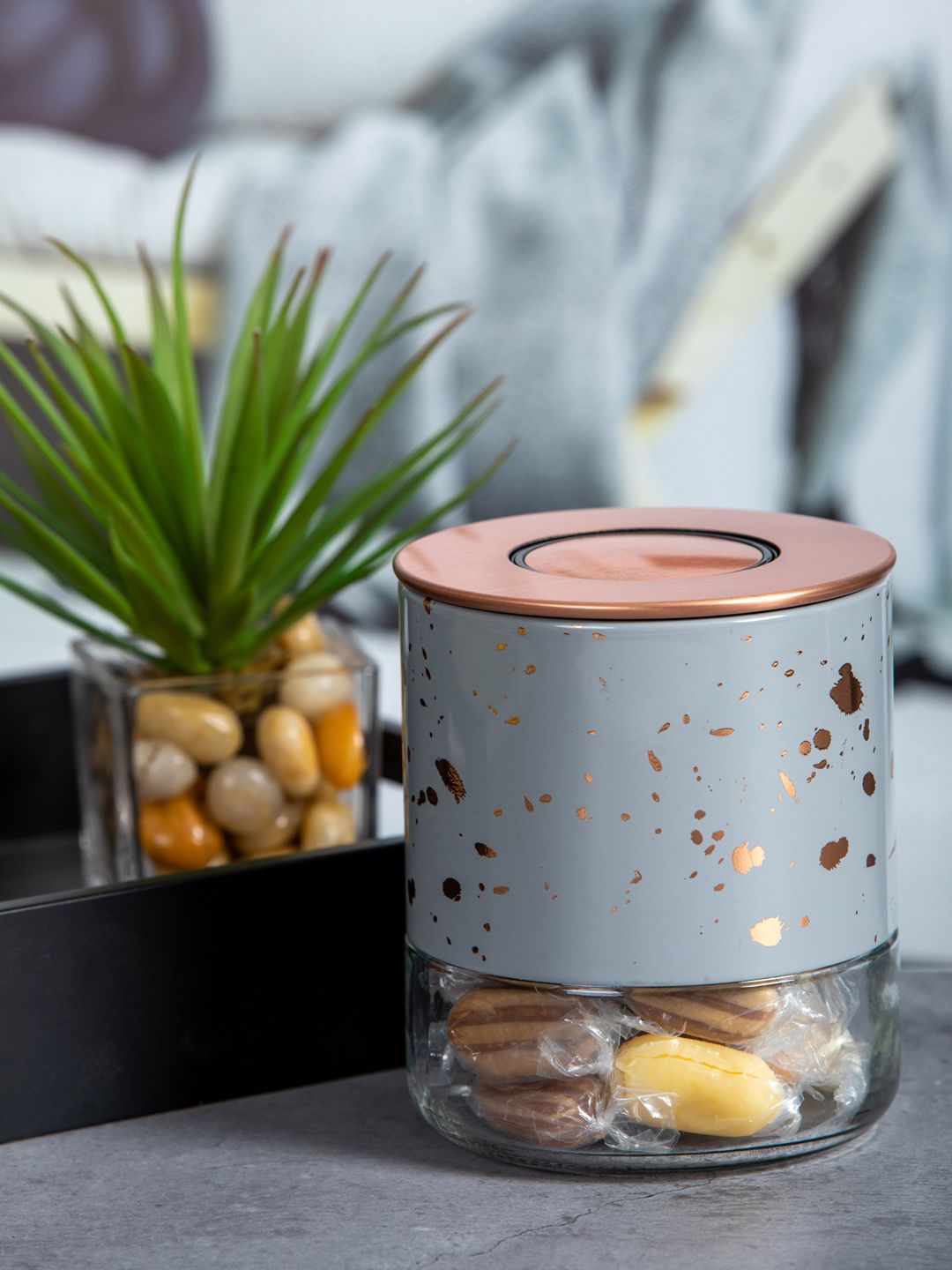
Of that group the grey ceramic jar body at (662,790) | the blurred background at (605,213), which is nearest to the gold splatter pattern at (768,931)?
the grey ceramic jar body at (662,790)

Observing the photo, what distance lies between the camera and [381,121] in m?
1.00

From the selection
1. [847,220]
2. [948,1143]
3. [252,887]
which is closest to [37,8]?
[847,220]

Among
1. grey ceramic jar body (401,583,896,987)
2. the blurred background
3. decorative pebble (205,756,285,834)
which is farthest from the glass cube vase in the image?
the blurred background

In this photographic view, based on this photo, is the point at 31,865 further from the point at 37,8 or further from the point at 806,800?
the point at 37,8

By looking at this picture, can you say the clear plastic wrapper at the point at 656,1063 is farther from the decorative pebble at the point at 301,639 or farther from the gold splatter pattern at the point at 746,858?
the decorative pebble at the point at 301,639

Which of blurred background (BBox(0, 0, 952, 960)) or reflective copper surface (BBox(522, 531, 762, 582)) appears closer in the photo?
reflective copper surface (BBox(522, 531, 762, 582))

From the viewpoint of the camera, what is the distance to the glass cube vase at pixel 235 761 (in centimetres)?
52

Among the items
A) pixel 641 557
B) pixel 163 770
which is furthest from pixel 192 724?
pixel 641 557

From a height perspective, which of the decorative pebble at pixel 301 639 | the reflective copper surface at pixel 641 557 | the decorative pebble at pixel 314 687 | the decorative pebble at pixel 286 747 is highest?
the reflective copper surface at pixel 641 557

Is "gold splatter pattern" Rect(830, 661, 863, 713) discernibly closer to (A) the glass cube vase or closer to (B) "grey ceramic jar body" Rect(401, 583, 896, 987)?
(B) "grey ceramic jar body" Rect(401, 583, 896, 987)

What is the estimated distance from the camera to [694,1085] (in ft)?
1.37

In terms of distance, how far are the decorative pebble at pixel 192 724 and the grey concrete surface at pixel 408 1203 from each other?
0.11m

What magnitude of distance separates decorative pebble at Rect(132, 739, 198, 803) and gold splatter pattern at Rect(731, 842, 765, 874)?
191 millimetres

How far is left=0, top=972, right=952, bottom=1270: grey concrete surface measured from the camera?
41 cm
